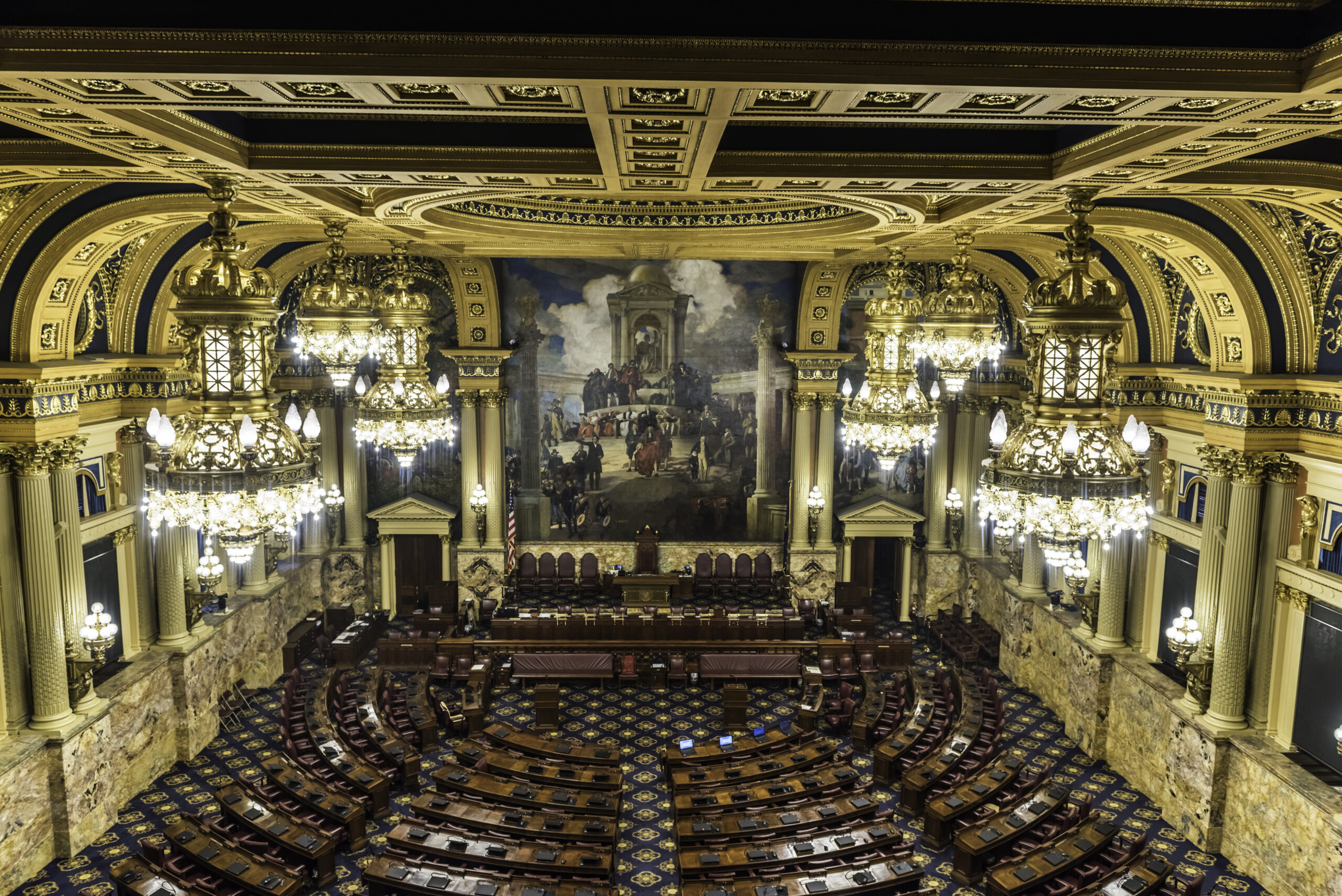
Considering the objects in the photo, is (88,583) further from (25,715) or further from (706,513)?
(706,513)

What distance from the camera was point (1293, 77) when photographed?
503cm

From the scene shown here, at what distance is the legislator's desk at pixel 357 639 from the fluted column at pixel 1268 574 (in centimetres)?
1744

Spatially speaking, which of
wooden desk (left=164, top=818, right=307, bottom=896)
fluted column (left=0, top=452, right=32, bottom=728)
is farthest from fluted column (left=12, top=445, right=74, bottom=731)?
wooden desk (left=164, top=818, right=307, bottom=896)

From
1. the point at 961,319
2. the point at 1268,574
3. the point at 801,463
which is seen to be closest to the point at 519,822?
the point at 961,319

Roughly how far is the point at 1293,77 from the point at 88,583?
1712cm

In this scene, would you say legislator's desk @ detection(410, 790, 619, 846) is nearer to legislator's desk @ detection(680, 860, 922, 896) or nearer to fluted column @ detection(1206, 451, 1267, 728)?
legislator's desk @ detection(680, 860, 922, 896)

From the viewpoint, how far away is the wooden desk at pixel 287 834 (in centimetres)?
1271

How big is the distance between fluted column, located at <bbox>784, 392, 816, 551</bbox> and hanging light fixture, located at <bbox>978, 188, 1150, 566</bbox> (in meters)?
16.0

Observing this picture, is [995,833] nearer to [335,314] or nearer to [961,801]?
[961,801]

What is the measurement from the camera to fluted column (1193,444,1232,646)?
44.7 feet

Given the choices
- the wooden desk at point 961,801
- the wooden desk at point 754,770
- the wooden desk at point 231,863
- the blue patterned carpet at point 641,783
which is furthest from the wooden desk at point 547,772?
the wooden desk at point 961,801

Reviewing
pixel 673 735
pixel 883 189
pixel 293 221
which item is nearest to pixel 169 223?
pixel 293 221

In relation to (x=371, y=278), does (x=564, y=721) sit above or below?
below

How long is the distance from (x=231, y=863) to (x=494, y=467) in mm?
13352
